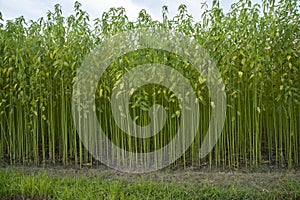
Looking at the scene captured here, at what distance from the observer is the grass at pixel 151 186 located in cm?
244

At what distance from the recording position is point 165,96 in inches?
117

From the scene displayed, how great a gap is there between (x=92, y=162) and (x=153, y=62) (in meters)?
1.25

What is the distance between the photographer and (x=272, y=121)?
135 inches

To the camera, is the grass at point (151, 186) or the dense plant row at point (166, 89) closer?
the grass at point (151, 186)

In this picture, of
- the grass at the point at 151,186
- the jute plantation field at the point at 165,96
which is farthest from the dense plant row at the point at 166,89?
the grass at the point at 151,186

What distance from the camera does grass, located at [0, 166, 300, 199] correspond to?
7.99ft

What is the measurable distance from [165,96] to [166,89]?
0.25 ft

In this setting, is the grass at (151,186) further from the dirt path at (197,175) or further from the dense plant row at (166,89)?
the dense plant row at (166,89)

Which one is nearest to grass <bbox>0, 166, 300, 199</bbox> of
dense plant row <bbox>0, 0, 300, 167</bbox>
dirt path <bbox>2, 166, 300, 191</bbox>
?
dirt path <bbox>2, 166, 300, 191</bbox>

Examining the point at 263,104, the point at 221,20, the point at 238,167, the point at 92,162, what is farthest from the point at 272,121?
the point at 92,162

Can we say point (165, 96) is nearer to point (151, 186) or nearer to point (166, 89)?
point (166, 89)

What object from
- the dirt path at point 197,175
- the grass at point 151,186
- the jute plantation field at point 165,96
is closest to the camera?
the grass at point 151,186

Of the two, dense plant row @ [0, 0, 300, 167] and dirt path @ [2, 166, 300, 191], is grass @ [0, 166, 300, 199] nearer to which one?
dirt path @ [2, 166, 300, 191]

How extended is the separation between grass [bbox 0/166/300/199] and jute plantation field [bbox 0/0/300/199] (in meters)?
0.02
